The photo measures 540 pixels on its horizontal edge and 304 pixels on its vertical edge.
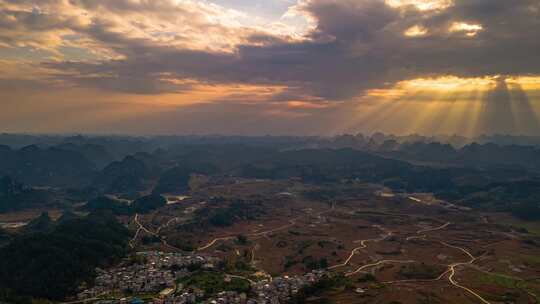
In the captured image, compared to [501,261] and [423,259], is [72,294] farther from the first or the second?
[501,261]

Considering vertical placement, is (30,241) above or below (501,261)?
above

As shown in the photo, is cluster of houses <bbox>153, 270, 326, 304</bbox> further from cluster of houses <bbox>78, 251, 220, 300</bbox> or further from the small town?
cluster of houses <bbox>78, 251, 220, 300</bbox>

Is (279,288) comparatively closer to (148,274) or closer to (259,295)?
(259,295)

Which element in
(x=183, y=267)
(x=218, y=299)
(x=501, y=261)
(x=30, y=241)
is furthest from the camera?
(x=501, y=261)

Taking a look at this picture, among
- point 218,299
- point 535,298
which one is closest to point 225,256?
point 218,299

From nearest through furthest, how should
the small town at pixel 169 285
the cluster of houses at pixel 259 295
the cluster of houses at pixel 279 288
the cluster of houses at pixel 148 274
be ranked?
the cluster of houses at pixel 259 295 < the small town at pixel 169 285 < the cluster of houses at pixel 279 288 < the cluster of houses at pixel 148 274

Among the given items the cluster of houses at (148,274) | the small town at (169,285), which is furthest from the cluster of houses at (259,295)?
the cluster of houses at (148,274)

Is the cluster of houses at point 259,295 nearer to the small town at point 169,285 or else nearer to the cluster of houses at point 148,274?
the small town at point 169,285

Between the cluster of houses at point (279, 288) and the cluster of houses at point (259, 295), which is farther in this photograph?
the cluster of houses at point (279, 288)

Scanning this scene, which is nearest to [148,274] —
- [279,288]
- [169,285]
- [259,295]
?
[169,285]
